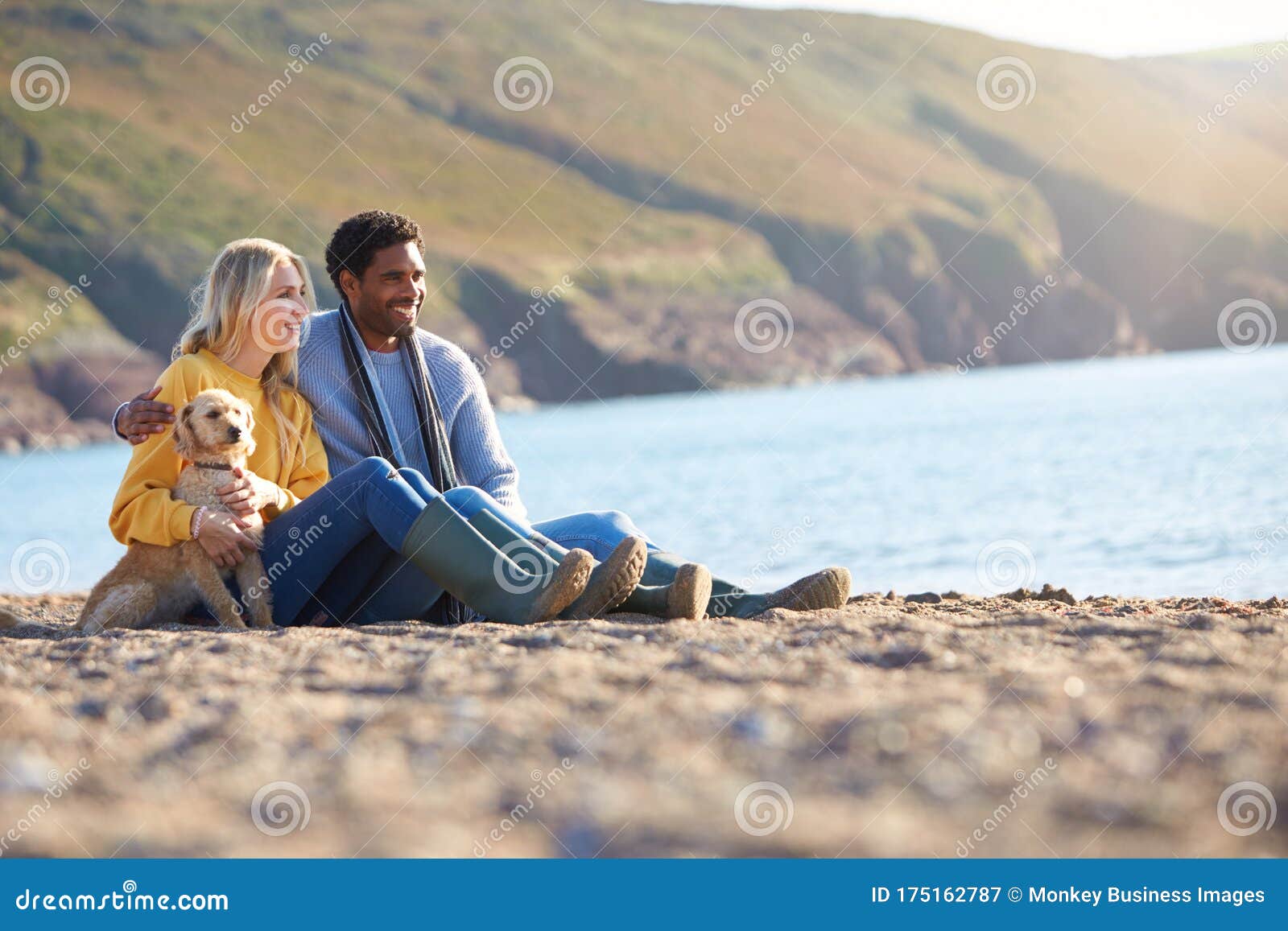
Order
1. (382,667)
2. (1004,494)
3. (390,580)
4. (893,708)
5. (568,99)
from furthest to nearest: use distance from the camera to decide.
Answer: (568,99) < (1004,494) < (390,580) < (382,667) < (893,708)

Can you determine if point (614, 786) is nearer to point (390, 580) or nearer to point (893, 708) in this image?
point (893, 708)

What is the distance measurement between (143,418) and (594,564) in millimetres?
2231

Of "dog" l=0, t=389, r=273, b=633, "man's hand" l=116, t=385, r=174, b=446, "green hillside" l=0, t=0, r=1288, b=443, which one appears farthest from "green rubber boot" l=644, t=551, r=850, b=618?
"green hillside" l=0, t=0, r=1288, b=443

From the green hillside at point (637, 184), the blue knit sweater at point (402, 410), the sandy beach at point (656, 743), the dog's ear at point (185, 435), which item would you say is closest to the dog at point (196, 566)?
the dog's ear at point (185, 435)

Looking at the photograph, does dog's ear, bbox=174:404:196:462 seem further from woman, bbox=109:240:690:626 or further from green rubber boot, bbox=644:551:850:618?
green rubber boot, bbox=644:551:850:618

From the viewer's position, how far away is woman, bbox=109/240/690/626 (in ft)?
18.4

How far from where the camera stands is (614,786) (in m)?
3.40

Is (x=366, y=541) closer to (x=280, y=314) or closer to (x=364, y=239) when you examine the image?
(x=280, y=314)

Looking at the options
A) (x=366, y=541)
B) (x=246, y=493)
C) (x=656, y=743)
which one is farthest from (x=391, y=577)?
(x=656, y=743)

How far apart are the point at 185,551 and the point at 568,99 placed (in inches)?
5327

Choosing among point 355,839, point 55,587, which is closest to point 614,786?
point 355,839

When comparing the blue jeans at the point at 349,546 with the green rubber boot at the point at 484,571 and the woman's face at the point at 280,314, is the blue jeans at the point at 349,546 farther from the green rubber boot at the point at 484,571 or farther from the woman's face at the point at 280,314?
the woman's face at the point at 280,314

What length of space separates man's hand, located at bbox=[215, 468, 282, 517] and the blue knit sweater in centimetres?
56

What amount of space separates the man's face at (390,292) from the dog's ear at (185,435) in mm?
1058
